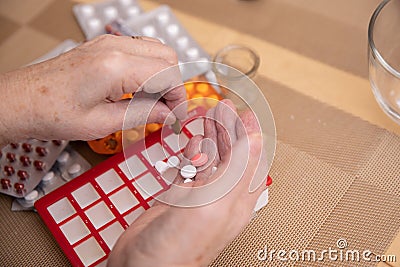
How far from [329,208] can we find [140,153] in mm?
302

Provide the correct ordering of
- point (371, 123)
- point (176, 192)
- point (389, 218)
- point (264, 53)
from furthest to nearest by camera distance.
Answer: point (264, 53)
point (371, 123)
point (389, 218)
point (176, 192)

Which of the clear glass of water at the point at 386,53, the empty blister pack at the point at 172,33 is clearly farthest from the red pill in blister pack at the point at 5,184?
the clear glass of water at the point at 386,53

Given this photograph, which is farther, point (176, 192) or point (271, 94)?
point (271, 94)

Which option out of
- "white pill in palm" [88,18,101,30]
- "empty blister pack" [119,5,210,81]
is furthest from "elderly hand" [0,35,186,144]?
"white pill in palm" [88,18,101,30]

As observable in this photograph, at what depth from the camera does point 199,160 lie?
0.70 metres

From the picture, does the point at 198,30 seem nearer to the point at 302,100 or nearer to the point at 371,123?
the point at 302,100

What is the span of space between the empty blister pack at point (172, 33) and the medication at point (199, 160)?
251 millimetres

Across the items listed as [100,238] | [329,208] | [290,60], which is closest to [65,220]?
[100,238]

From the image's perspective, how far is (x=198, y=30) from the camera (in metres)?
1.01

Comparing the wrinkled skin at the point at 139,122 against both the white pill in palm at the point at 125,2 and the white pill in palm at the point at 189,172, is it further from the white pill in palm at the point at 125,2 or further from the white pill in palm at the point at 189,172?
the white pill in palm at the point at 125,2

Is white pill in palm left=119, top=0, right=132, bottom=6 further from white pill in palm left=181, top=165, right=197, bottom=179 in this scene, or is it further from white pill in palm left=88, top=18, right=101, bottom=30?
white pill in palm left=181, top=165, right=197, bottom=179

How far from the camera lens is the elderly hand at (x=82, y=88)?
65 centimetres

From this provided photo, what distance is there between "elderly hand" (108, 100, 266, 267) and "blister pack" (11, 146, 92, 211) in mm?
232

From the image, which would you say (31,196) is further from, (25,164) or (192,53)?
(192,53)
